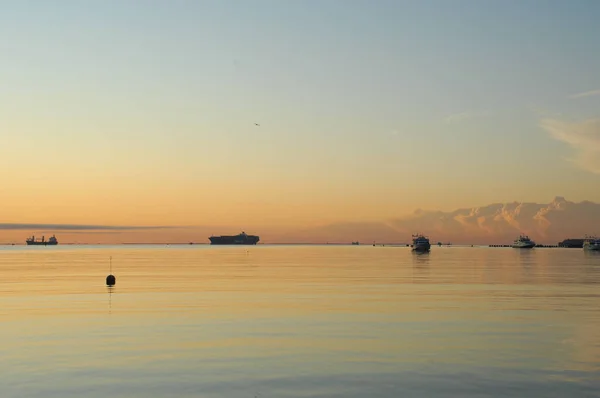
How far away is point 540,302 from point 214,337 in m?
35.3

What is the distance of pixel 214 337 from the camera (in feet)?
126

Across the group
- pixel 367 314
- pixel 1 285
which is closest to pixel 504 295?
pixel 367 314

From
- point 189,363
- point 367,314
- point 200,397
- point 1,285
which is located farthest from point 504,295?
point 1,285

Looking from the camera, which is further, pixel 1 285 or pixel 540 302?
pixel 1 285

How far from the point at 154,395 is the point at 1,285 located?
66.3 meters

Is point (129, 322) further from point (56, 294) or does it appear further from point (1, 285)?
point (1, 285)

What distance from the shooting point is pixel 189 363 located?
3066 centimetres

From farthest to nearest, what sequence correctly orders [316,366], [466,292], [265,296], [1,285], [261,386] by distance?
[1,285] → [466,292] → [265,296] → [316,366] → [261,386]

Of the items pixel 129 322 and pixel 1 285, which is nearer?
pixel 129 322

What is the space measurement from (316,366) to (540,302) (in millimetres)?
36334

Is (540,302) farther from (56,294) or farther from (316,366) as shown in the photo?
(56,294)

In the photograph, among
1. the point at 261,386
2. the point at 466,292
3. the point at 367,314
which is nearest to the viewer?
the point at 261,386

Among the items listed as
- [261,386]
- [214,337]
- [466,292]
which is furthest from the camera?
[466,292]

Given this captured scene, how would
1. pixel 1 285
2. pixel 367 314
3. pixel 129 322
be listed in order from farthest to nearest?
pixel 1 285 → pixel 367 314 → pixel 129 322
